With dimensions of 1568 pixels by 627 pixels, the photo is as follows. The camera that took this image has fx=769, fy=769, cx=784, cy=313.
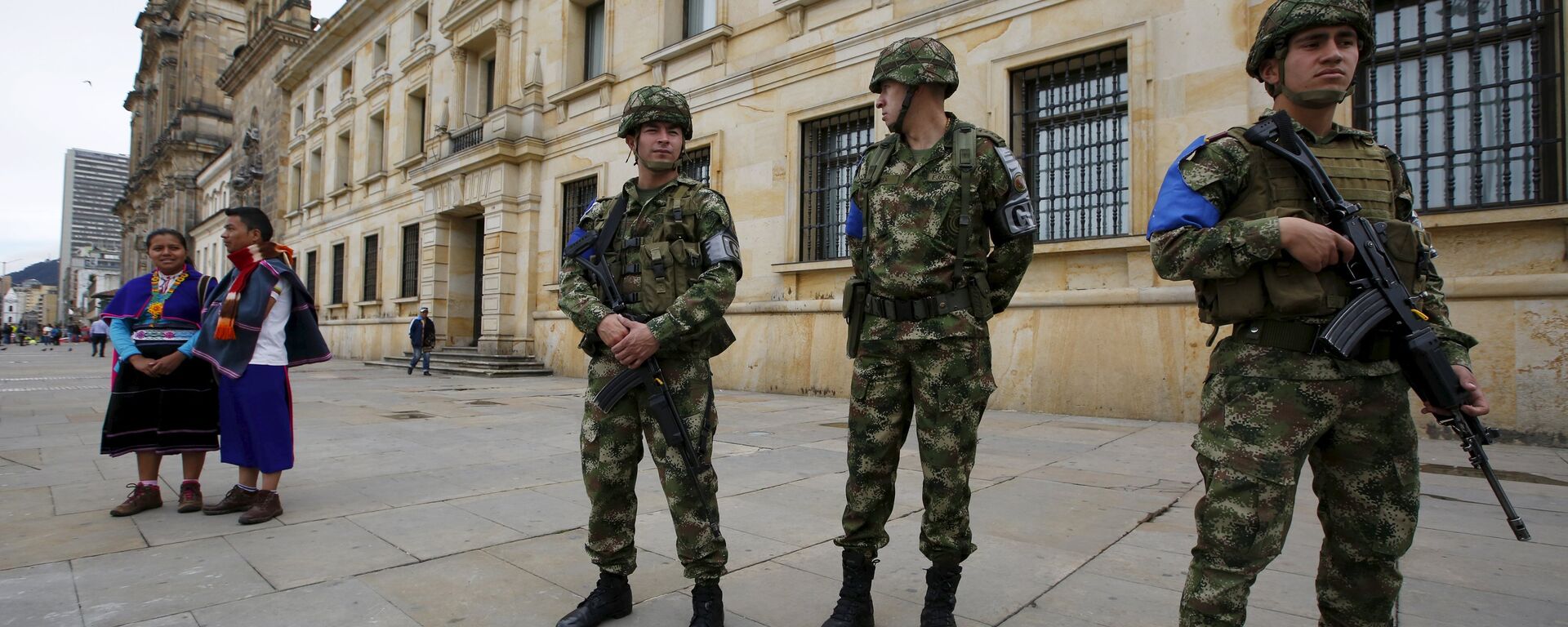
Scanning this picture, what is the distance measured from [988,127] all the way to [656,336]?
6741 millimetres

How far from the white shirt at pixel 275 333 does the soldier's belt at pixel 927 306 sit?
127 inches

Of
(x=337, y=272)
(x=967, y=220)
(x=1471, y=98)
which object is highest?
(x=1471, y=98)

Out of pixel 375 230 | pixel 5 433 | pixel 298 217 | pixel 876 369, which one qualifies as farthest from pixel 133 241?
pixel 876 369

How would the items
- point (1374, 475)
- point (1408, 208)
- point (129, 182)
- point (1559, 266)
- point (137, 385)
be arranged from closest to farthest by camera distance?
1. point (1374, 475)
2. point (1408, 208)
3. point (137, 385)
4. point (1559, 266)
5. point (129, 182)

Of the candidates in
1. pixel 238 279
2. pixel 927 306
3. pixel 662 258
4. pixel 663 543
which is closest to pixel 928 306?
pixel 927 306

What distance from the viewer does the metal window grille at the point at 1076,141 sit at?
301 inches

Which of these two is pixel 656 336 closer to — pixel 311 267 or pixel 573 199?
pixel 573 199

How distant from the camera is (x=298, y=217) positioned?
24609mm

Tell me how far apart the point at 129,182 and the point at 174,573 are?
64.8m

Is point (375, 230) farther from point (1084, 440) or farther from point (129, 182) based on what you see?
point (129, 182)

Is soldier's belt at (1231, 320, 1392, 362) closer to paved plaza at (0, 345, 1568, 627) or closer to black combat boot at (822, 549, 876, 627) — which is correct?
paved plaza at (0, 345, 1568, 627)

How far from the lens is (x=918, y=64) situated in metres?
2.40

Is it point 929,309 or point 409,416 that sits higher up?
point 929,309

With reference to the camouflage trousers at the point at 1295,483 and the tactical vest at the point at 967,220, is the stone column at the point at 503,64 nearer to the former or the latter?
the tactical vest at the point at 967,220
